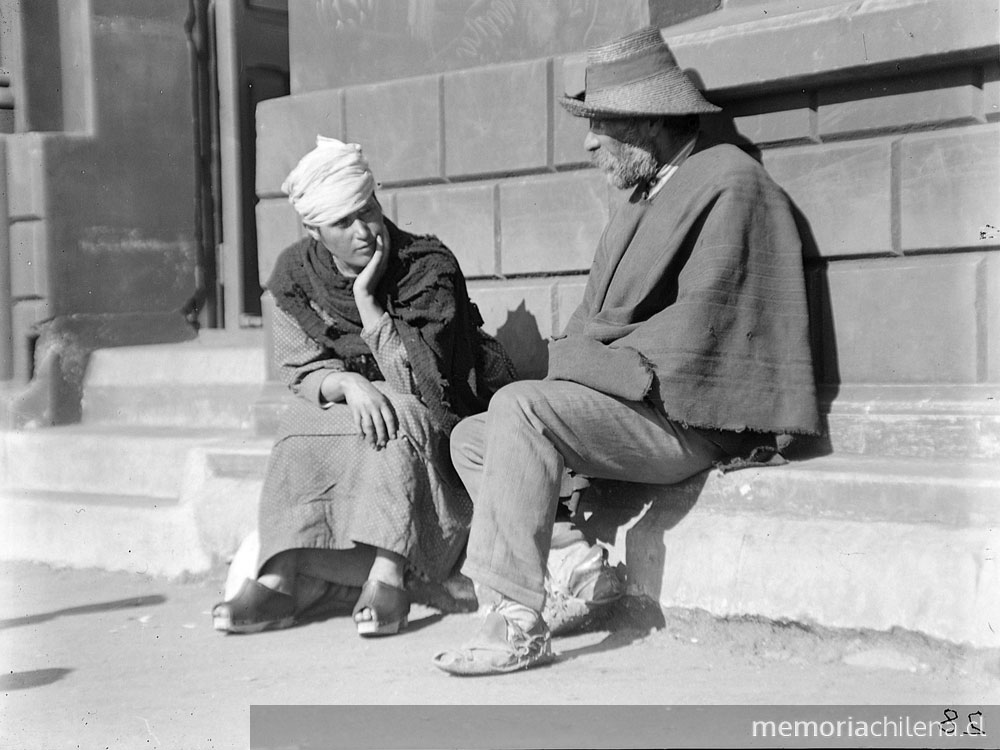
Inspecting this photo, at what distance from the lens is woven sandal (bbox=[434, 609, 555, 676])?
357cm

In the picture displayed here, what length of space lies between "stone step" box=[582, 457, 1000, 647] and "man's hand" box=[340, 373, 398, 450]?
28.9 inches

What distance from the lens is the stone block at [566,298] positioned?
16.0 feet

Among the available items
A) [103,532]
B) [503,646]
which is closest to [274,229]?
[103,532]

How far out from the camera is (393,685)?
3.60 metres

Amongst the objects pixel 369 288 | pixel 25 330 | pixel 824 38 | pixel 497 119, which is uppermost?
pixel 824 38

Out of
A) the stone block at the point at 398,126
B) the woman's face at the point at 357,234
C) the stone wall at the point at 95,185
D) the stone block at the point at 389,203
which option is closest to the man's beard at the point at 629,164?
the woman's face at the point at 357,234

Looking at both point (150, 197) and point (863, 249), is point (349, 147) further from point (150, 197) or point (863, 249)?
point (150, 197)

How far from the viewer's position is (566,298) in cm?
492

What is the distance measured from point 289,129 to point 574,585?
2.76m

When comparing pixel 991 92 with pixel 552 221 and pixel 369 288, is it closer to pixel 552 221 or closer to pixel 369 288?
pixel 552 221

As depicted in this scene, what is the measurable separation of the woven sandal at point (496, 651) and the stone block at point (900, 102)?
1902mm

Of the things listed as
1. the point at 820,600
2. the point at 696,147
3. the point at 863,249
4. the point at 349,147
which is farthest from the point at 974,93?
the point at 349,147

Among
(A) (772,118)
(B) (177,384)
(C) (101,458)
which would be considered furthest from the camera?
(B) (177,384)

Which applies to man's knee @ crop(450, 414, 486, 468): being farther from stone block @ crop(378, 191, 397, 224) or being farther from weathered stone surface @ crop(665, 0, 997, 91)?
stone block @ crop(378, 191, 397, 224)
